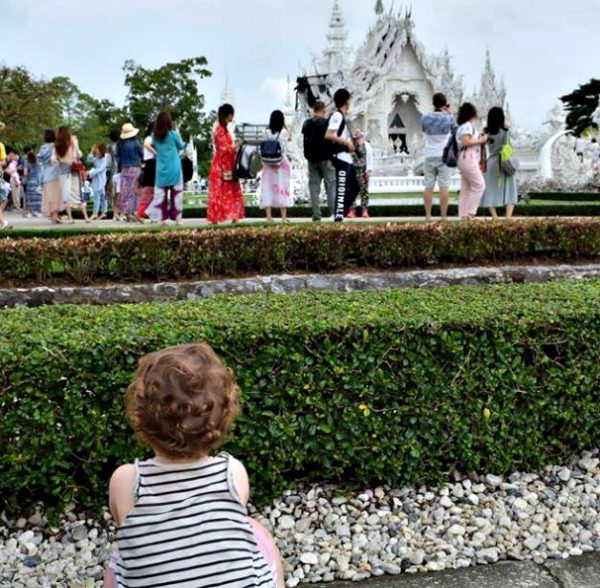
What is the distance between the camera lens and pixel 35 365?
314 cm

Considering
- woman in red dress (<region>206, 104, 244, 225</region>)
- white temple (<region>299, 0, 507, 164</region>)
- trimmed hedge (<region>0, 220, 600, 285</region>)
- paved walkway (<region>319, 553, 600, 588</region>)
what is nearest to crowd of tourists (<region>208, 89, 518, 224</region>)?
woman in red dress (<region>206, 104, 244, 225</region>)

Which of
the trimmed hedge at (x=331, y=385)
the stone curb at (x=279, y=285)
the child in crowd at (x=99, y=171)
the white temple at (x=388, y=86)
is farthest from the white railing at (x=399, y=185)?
the trimmed hedge at (x=331, y=385)

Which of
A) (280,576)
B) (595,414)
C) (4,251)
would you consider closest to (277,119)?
(4,251)

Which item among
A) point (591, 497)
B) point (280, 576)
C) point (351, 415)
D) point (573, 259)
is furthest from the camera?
point (573, 259)

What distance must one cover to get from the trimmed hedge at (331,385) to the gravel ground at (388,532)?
0.11 metres

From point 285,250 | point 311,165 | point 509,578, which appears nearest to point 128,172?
point 311,165

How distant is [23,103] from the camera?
99.9 ft

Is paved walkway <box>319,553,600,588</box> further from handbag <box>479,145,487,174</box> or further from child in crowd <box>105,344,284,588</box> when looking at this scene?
handbag <box>479,145,487,174</box>

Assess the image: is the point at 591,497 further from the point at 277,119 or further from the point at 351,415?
the point at 277,119

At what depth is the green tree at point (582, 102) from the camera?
5231cm

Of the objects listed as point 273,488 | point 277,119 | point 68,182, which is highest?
point 277,119

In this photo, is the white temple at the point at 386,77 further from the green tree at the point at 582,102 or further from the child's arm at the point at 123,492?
the child's arm at the point at 123,492

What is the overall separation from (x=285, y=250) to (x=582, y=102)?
5085cm

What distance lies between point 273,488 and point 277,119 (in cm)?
807
